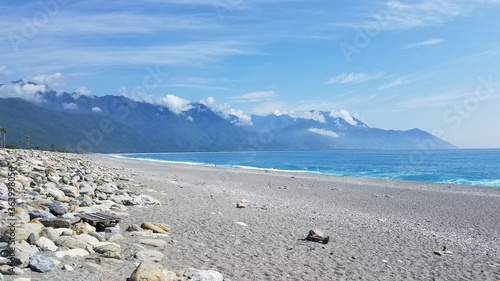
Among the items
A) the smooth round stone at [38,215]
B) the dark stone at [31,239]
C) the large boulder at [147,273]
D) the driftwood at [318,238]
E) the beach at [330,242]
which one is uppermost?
the smooth round stone at [38,215]

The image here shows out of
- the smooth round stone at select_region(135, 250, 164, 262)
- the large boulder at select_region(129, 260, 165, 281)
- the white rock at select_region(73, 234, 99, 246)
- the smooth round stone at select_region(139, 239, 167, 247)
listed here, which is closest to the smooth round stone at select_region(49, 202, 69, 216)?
the white rock at select_region(73, 234, 99, 246)

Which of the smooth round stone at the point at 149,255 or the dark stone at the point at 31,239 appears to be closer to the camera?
the dark stone at the point at 31,239

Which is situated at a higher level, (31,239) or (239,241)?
(31,239)

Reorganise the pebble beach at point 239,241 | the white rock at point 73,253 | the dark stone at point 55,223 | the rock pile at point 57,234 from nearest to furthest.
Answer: the rock pile at point 57,234 → the white rock at point 73,253 → the pebble beach at point 239,241 → the dark stone at point 55,223

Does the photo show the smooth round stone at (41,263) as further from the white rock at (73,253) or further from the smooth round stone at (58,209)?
the smooth round stone at (58,209)

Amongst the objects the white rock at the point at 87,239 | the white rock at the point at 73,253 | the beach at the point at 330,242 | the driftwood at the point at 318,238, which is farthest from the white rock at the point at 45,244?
the driftwood at the point at 318,238

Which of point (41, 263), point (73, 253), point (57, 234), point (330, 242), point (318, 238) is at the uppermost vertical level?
point (57, 234)

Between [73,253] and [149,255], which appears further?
[149,255]

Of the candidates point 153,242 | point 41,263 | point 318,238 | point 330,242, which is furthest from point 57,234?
point 330,242

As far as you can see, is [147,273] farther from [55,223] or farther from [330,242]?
[330,242]

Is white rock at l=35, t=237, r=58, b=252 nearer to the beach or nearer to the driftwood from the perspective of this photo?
the beach

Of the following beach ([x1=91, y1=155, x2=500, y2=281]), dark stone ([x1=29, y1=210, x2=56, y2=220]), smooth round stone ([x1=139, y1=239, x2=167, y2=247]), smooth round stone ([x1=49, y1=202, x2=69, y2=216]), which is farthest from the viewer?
smooth round stone ([x1=49, y1=202, x2=69, y2=216])

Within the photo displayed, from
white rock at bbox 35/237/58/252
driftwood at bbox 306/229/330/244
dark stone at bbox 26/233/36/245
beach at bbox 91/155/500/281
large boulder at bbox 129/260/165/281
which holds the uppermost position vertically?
dark stone at bbox 26/233/36/245

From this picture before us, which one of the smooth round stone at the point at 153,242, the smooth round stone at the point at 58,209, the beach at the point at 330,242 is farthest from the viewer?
the smooth round stone at the point at 58,209
